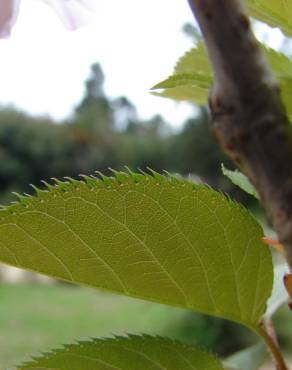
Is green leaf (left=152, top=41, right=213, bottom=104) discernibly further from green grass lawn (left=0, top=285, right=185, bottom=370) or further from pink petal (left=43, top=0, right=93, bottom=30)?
green grass lawn (left=0, top=285, right=185, bottom=370)

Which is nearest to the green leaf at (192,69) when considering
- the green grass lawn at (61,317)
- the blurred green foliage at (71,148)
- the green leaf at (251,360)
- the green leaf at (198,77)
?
the green leaf at (198,77)

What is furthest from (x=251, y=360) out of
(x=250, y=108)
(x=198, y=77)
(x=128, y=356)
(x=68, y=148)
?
(x=68, y=148)

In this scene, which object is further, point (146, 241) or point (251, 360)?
point (251, 360)

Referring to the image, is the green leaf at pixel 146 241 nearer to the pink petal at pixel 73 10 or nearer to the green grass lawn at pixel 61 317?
the pink petal at pixel 73 10

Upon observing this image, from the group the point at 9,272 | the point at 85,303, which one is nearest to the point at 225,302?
the point at 85,303

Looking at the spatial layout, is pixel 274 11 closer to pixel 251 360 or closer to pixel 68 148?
pixel 251 360

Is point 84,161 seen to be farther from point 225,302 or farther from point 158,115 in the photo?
point 225,302

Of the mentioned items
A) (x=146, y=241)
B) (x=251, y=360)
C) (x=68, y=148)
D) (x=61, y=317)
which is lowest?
(x=61, y=317)
